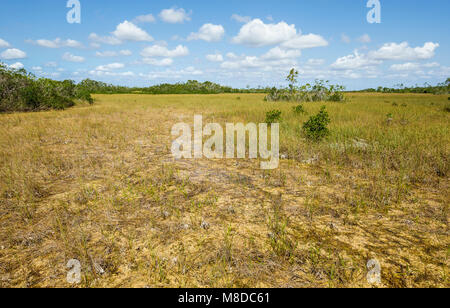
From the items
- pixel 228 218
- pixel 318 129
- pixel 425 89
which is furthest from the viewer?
pixel 425 89

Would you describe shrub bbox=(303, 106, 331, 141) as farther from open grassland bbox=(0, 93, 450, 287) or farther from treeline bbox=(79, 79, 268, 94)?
treeline bbox=(79, 79, 268, 94)

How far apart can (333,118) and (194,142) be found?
8233mm

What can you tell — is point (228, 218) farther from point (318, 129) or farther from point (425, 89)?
point (425, 89)

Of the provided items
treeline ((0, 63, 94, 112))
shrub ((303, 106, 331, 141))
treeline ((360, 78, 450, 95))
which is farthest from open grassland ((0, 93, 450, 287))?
treeline ((360, 78, 450, 95))

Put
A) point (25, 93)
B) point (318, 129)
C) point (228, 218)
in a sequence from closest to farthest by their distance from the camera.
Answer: point (228, 218), point (318, 129), point (25, 93)

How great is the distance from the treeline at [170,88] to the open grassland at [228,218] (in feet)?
183

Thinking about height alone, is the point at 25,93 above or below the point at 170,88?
below

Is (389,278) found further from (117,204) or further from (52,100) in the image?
(52,100)

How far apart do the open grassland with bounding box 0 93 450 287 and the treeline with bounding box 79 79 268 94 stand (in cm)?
5586

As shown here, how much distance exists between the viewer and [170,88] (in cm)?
6431

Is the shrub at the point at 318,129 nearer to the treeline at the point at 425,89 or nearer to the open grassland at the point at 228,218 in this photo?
the open grassland at the point at 228,218

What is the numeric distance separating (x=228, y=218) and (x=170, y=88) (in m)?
65.6

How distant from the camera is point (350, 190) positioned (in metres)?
4.61

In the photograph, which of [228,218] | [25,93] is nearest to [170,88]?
[25,93]
